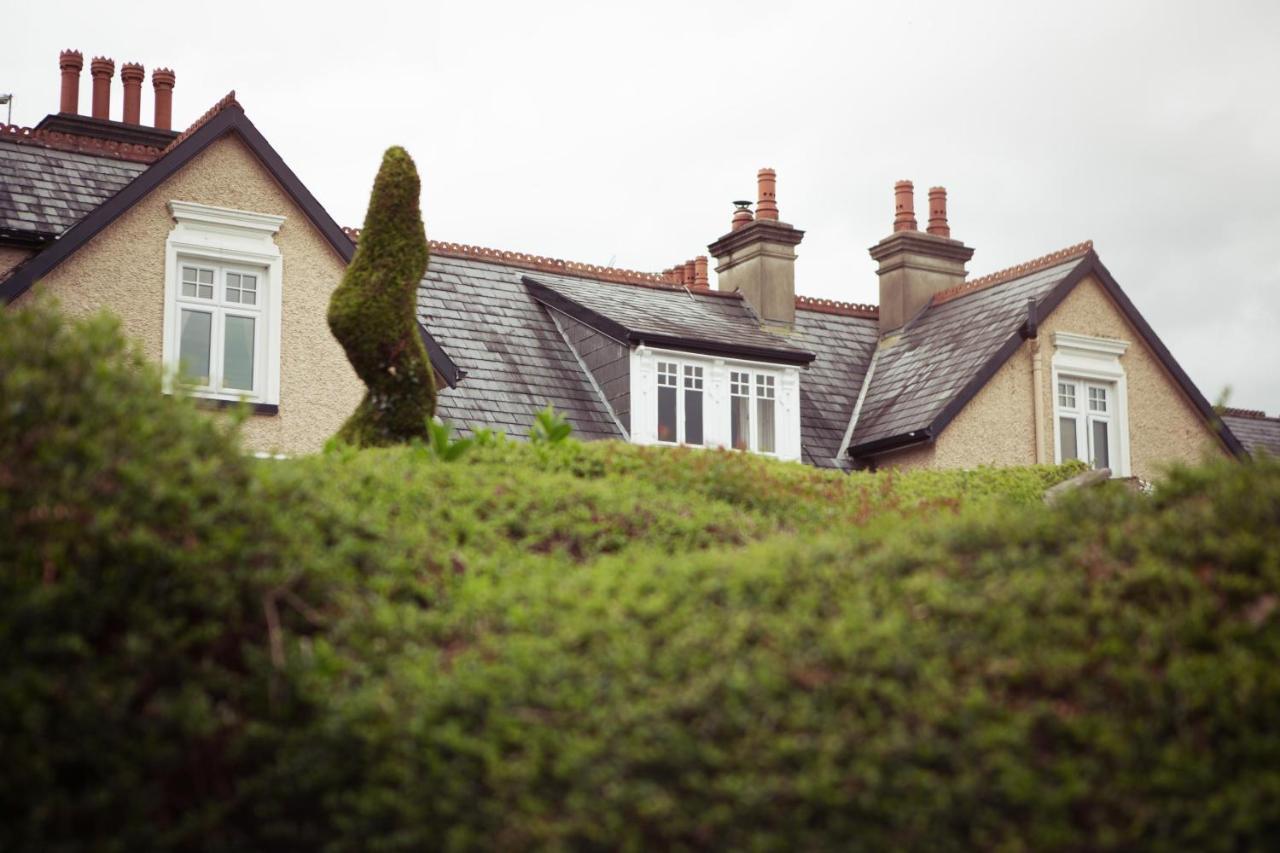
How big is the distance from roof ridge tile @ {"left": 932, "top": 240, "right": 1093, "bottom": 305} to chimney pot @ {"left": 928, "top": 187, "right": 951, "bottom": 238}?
1182mm

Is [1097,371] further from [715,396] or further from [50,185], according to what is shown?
[50,185]

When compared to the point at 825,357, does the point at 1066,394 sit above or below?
below

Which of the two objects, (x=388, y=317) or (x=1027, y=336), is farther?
(x=1027, y=336)

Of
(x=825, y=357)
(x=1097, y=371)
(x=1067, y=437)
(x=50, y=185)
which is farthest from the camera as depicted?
(x=825, y=357)

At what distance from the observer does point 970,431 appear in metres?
22.0

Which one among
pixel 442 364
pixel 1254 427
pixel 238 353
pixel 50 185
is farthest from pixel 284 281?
pixel 1254 427

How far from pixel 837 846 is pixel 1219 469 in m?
2.70

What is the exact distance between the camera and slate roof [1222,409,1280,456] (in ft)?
107

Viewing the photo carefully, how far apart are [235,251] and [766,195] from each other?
407 inches

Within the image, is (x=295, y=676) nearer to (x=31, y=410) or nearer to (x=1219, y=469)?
(x=31, y=410)

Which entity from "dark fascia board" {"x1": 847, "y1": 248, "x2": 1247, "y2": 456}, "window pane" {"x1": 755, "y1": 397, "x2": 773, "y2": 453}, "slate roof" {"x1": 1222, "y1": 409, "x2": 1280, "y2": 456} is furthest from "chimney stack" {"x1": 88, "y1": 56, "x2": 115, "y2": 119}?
"slate roof" {"x1": 1222, "y1": 409, "x2": 1280, "y2": 456}

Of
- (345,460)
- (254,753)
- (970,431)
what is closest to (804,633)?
(254,753)

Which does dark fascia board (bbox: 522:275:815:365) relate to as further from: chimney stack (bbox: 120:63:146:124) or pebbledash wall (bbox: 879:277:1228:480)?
chimney stack (bbox: 120:63:146:124)

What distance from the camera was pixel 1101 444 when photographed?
77.4 feet
